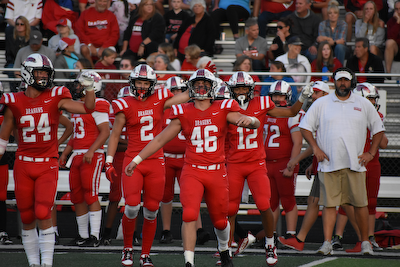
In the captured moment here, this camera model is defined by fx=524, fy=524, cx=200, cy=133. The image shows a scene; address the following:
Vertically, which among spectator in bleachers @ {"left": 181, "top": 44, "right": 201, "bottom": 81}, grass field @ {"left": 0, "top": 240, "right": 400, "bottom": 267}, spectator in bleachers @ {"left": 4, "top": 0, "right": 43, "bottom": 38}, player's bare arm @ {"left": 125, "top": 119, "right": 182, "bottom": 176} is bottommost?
grass field @ {"left": 0, "top": 240, "right": 400, "bottom": 267}

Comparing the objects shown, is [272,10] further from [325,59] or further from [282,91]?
[282,91]

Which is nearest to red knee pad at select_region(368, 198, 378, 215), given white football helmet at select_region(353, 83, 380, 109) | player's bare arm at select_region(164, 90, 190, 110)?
white football helmet at select_region(353, 83, 380, 109)

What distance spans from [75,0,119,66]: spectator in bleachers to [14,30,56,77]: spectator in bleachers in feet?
4.51

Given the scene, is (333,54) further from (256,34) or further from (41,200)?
(41,200)

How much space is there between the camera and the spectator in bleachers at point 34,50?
9.49m

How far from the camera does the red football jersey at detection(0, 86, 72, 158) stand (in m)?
5.16

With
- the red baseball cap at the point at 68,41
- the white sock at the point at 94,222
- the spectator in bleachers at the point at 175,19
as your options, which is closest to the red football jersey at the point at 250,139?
the white sock at the point at 94,222

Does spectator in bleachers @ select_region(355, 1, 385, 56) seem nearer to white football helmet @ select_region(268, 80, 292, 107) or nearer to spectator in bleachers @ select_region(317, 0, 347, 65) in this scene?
spectator in bleachers @ select_region(317, 0, 347, 65)

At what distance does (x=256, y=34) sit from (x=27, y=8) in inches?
198

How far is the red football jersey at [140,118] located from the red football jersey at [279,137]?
1696 millimetres

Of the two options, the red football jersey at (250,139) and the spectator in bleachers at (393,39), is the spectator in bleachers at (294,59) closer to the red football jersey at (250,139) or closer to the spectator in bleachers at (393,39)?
the spectator in bleachers at (393,39)

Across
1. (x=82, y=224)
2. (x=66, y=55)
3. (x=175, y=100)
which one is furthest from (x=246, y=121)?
(x=66, y=55)

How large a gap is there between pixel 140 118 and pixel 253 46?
188 inches

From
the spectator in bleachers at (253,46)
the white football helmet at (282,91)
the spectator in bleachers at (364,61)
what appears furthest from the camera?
the spectator in bleachers at (253,46)
